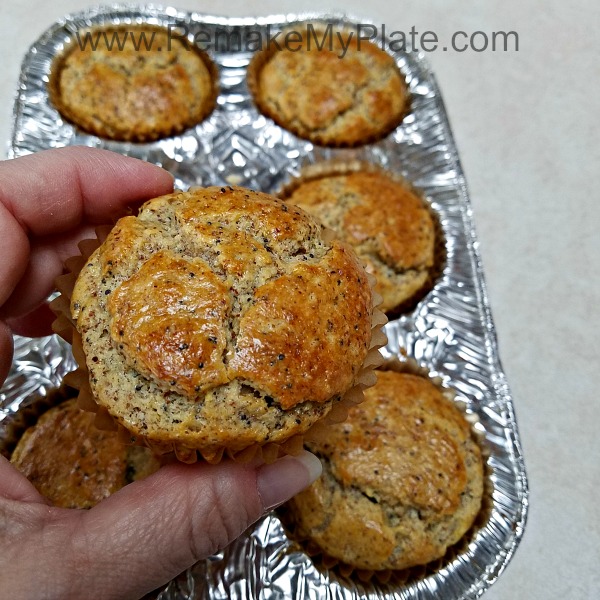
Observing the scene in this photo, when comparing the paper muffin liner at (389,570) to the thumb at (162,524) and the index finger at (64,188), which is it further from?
the index finger at (64,188)

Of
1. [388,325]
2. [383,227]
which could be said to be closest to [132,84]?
[383,227]

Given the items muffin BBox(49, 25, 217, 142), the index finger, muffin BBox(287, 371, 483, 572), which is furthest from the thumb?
muffin BBox(49, 25, 217, 142)

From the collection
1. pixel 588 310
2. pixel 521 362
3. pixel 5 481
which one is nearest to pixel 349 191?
pixel 521 362

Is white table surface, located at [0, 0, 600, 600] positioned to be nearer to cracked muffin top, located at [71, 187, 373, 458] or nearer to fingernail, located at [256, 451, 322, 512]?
fingernail, located at [256, 451, 322, 512]

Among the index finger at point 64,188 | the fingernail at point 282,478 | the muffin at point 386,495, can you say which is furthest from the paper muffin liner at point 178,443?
the muffin at point 386,495

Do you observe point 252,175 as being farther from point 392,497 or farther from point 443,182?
point 392,497

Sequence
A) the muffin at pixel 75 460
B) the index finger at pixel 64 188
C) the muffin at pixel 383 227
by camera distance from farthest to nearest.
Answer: the muffin at pixel 383 227
the muffin at pixel 75 460
the index finger at pixel 64 188

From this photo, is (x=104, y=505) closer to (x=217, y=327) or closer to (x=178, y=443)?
(x=178, y=443)
